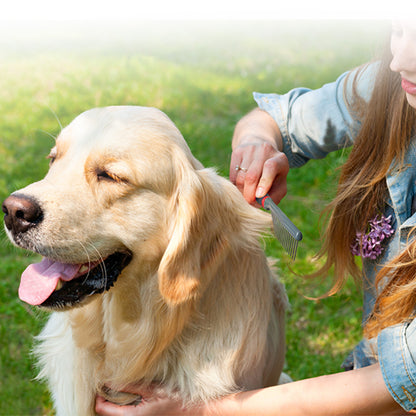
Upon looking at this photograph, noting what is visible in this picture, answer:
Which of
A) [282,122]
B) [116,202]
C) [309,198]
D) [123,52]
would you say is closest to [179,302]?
[116,202]

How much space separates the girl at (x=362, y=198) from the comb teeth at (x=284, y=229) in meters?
0.13

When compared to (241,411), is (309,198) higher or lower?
lower

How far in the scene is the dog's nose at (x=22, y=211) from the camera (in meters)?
1.99

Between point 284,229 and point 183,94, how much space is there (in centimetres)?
563

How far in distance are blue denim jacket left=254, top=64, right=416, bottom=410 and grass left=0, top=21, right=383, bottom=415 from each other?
33cm

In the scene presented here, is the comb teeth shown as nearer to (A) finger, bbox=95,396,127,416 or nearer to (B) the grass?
(B) the grass

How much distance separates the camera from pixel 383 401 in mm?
2207

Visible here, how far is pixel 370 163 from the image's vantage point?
260 cm

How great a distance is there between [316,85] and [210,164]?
9.66 ft

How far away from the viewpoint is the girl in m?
2.19

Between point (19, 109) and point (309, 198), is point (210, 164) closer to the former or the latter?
point (309, 198)

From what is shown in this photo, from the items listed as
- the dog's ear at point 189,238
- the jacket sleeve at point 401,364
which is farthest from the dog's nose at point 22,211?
the jacket sleeve at point 401,364

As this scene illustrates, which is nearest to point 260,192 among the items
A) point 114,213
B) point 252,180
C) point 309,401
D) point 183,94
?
point 252,180

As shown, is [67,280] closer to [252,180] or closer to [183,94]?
[252,180]
